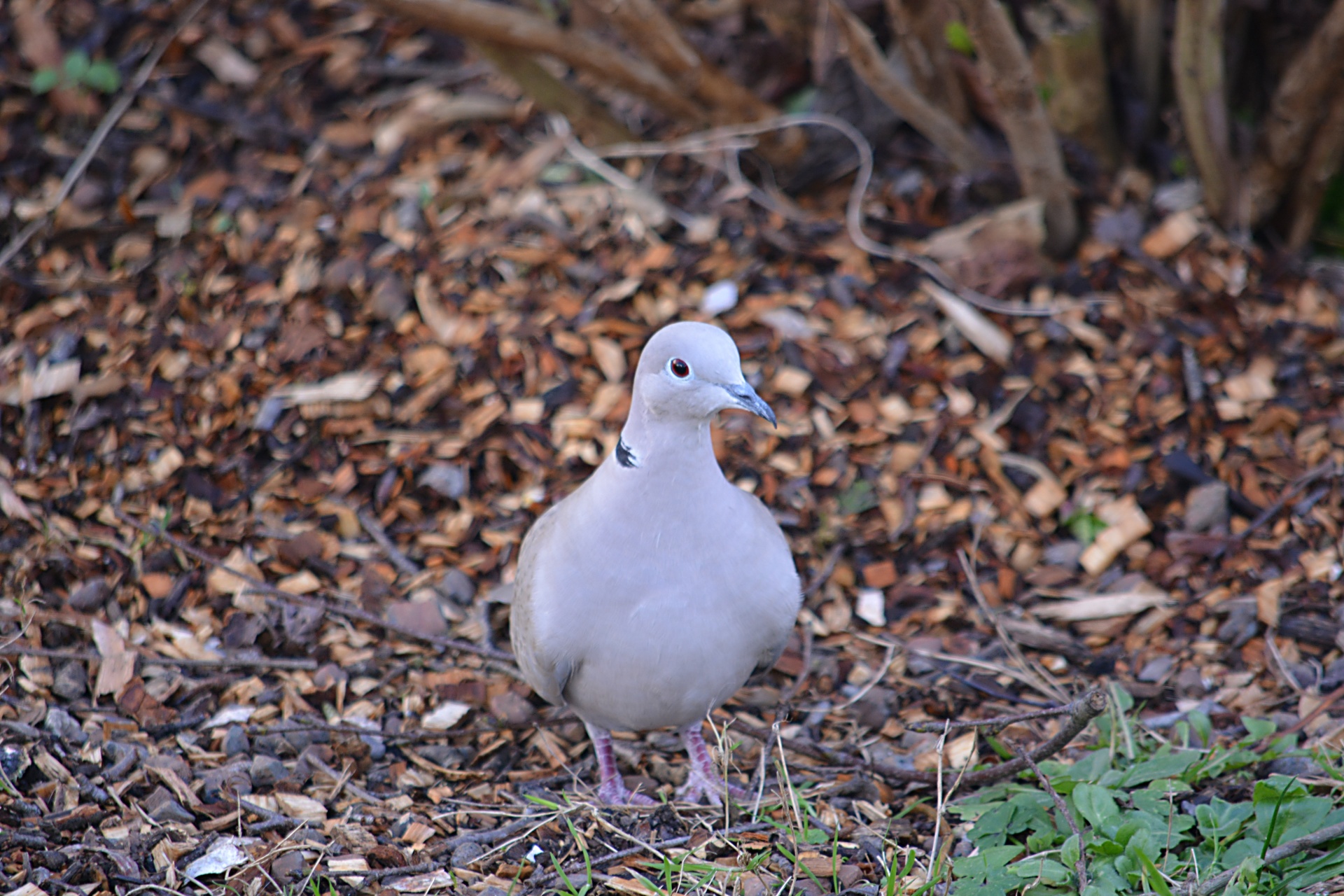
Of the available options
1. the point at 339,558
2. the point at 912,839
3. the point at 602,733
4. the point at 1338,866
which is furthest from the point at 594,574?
the point at 1338,866

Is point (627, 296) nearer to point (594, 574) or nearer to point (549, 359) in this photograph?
point (549, 359)

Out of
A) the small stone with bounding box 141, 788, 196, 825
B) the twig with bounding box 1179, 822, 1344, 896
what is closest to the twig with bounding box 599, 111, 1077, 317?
the twig with bounding box 1179, 822, 1344, 896

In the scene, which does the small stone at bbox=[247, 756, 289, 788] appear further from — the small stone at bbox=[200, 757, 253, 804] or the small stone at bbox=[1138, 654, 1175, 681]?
the small stone at bbox=[1138, 654, 1175, 681]

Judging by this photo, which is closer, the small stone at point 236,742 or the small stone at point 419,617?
the small stone at point 236,742

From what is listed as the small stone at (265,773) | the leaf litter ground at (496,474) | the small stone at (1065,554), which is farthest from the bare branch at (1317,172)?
the small stone at (265,773)

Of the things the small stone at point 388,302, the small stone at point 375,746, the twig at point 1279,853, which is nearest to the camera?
the twig at point 1279,853

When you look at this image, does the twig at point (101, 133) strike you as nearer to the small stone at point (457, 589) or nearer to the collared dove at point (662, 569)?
the small stone at point (457, 589)

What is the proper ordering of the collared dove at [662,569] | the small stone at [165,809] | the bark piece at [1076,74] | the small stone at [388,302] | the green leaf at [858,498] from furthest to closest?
the small stone at [388,302] → the bark piece at [1076,74] → the green leaf at [858,498] → the small stone at [165,809] → the collared dove at [662,569]

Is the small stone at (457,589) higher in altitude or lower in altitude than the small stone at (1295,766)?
higher

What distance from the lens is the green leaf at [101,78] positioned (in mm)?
5734

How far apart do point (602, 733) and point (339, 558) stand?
4.52 ft

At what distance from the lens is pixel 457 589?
4.42 metres

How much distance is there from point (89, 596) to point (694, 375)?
2464 mm

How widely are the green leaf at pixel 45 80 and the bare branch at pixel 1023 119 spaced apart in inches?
161
